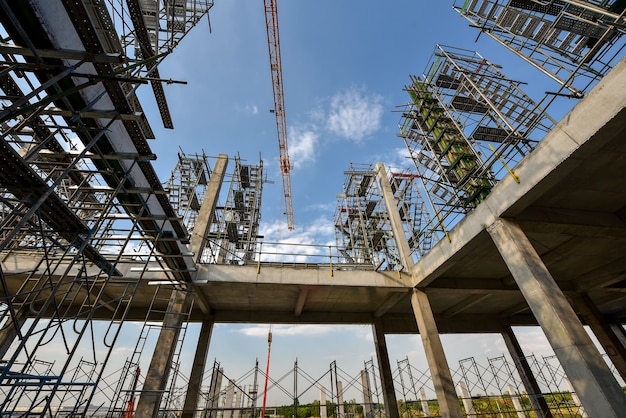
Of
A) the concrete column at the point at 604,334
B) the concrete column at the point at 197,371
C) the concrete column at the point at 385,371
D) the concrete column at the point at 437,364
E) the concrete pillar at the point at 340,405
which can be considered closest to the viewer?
the concrete column at the point at 437,364

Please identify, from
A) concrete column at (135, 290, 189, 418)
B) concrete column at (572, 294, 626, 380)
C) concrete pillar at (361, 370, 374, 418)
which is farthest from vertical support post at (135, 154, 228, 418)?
concrete column at (572, 294, 626, 380)

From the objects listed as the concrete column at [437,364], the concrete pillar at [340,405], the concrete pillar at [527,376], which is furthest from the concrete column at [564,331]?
the concrete pillar at [527,376]

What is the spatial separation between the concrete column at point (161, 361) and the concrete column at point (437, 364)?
8101mm

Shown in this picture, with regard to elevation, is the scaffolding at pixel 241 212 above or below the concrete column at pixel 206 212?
above

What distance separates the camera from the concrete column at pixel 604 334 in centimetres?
1196

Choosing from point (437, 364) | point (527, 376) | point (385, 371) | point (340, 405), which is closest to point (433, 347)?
point (437, 364)

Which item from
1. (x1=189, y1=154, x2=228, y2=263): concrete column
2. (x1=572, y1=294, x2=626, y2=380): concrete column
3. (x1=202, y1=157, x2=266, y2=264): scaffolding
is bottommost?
(x1=572, y1=294, x2=626, y2=380): concrete column

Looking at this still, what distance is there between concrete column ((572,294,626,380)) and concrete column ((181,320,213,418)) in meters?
17.2

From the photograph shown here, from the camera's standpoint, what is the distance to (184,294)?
9.52 metres

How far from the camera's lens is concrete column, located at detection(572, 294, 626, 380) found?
471 inches

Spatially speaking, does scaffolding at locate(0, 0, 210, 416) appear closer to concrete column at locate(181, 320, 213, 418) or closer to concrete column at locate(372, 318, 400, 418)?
concrete column at locate(181, 320, 213, 418)

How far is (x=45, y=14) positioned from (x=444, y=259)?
32.6ft

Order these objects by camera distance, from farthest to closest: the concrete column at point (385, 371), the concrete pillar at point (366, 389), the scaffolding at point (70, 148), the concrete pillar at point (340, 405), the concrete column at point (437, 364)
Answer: the concrete pillar at point (366, 389) < the concrete pillar at point (340, 405) < the concrete column at point (385, 371) < the concrete column at point (437, 364) < the scaffolding at point (70, 148)

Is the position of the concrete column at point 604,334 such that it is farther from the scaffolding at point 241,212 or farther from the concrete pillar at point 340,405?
the scaffolding at point 241,212
